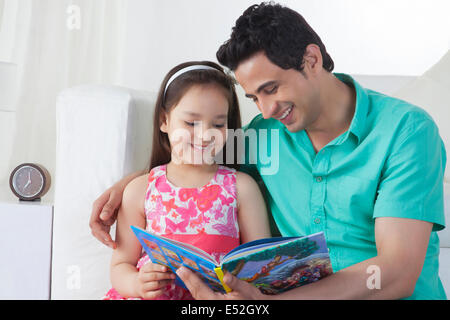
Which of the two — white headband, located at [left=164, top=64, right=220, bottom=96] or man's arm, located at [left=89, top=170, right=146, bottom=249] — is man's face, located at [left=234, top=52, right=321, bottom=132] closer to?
white headband, located at [left=164, top=64, right=220, bottom=96]

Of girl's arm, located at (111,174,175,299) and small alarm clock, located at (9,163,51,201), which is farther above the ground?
small alarm clock, located at (9,163,51,201)

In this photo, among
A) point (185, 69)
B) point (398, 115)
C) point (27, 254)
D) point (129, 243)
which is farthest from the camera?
point (27, 254)

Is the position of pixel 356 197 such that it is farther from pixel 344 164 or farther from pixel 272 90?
pixel 272 90

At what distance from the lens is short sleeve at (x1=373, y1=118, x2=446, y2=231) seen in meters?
1.00

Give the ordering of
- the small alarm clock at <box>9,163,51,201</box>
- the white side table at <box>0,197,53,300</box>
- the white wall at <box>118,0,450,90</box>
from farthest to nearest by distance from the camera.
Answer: the white wall at <box>118,0,450,90</box>
the small alarm clock at <box>9,163,51,201</box>
the white side table at <box>0,197,53,300</box>

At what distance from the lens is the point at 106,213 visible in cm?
117

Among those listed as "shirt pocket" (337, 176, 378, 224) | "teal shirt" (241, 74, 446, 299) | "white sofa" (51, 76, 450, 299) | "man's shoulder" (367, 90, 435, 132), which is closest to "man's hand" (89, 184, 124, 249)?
"white sofa" (51, 76, 450, 299)

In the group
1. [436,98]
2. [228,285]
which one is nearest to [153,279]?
[228,285]

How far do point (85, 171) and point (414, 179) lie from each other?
84 centimetres

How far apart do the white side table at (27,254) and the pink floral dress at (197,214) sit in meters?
0.36

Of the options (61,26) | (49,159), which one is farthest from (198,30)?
(49,159)

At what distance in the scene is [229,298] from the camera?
0.89 meters

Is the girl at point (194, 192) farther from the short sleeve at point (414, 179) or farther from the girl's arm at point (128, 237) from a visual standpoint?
the short sleeve at point (414, 179)

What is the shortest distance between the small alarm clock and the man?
1.55 ft
